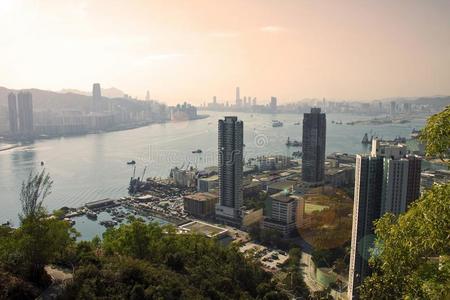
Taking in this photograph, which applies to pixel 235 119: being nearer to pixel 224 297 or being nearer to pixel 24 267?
pixel 224 297

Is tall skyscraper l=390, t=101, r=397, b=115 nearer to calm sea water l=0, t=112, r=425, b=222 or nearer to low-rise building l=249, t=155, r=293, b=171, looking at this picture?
calm sea water l=0, t=112, r=425, b=222

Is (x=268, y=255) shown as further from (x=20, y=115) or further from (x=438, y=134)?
(x=20, y=115)

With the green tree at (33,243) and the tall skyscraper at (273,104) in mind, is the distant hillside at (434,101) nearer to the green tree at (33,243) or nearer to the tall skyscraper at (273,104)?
the tall skyscraper at (273,104)

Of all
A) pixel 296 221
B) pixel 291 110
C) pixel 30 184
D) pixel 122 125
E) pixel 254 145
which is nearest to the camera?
pixel 30 184

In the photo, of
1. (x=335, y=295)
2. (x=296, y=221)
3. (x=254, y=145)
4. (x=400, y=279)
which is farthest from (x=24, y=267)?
(x=254, y=145)

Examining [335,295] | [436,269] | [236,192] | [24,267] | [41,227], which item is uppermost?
[436,269]

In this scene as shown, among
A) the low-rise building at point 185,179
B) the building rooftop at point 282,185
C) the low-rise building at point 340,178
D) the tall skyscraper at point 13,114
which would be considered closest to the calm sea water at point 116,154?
the low-rise building at point 185,179
